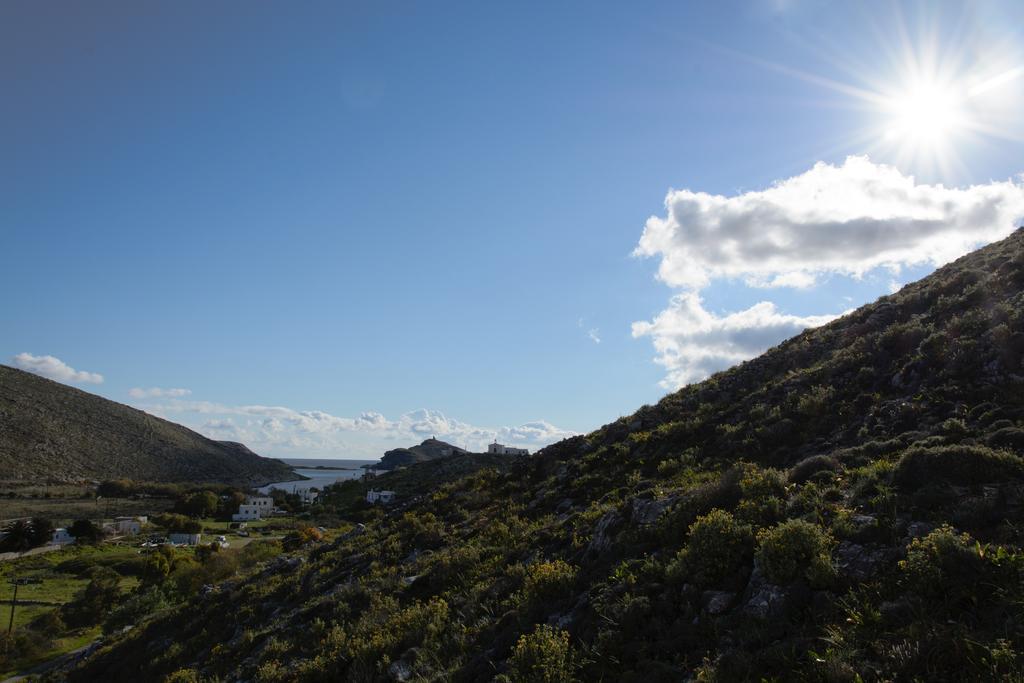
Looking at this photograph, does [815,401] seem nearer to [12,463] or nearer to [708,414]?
[708,414]

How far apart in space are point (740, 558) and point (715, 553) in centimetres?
40

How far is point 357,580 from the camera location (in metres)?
17.7

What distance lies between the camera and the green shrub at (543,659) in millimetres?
7863

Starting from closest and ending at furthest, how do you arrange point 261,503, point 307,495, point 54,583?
1. point 54,583
2. point 261,503
3. point 307,495

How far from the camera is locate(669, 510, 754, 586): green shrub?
876 centimetres

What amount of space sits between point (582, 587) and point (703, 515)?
9.71 feet

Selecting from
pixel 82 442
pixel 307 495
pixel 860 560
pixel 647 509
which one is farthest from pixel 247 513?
pixel 860 560

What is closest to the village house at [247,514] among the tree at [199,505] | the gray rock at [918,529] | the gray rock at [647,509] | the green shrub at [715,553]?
the tree at [199,505]

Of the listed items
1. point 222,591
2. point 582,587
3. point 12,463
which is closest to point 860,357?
point 582,587

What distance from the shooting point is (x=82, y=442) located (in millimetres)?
136125

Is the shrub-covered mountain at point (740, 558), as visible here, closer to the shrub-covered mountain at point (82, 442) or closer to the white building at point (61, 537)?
the white building at point (61, 537)

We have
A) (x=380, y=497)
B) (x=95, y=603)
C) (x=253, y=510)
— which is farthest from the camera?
(x=253, y=510)

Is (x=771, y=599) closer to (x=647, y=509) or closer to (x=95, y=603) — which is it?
(x=647, y=509)

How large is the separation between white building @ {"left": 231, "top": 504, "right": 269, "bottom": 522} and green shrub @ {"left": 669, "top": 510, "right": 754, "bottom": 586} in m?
105
